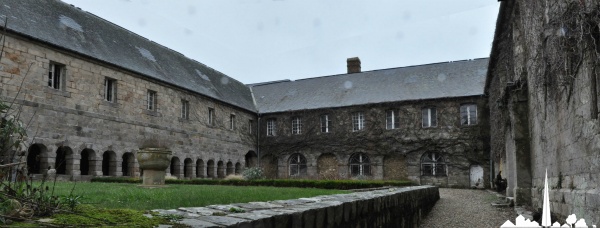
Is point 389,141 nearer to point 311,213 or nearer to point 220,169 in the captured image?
point 220,169

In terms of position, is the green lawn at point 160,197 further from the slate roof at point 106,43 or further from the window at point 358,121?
the window at point 358,121

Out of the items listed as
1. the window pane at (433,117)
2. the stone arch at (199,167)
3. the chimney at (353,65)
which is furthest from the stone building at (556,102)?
the chimney at (353,65)

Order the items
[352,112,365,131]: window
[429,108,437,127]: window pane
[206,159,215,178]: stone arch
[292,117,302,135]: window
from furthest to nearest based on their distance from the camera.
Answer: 1. [292,117,302,135]: window
2. [352,112,365,131]: window
3. [429,108,437,127]: window pane
4. [206,159,215,178]: stone arch

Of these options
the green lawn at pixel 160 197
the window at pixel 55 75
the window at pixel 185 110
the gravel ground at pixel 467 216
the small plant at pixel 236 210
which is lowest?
the gravel ground at pixel 467 216

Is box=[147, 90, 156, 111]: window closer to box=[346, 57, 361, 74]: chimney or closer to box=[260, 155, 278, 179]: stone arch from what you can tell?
box=[260, 155, 278, 179]: stone arch

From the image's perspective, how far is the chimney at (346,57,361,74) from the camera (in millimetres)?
31172

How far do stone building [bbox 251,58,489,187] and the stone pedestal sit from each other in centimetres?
1627

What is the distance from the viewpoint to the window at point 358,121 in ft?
87.7

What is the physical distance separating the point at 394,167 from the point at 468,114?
4917mm

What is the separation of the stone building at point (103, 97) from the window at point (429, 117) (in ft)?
35.4

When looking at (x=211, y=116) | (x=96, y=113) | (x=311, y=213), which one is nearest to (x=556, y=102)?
(x=311, y=213)

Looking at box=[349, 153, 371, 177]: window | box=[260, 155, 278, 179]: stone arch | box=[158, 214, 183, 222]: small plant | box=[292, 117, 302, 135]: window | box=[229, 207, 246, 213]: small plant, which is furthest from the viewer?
box=[260, 155, 278, 179]: stone arch

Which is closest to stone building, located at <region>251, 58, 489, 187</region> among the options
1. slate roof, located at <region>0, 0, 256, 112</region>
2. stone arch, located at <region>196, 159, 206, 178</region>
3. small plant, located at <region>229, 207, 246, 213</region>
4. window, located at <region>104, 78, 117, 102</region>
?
slate roof, located at <region>0, 0, 256, 112</region>

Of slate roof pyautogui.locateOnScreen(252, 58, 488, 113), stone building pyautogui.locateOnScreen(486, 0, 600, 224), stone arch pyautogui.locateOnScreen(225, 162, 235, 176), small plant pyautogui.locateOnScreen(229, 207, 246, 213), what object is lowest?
stone arch pyautogui.locateOnScreen(225, 162, 235, 176)
